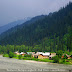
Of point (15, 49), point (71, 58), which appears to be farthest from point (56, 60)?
point (15, 49)

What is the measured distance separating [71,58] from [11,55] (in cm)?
5647

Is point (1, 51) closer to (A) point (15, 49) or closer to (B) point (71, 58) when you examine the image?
(A) point (15, 49)

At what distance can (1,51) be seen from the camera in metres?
172

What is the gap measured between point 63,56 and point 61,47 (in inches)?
1952

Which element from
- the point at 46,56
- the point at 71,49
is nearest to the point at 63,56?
the point at 46,56

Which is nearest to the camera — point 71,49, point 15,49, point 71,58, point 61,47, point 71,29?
point 71,58

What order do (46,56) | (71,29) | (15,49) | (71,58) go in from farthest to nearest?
1. (71,29)
2. (15,49)
3. (46,56)
4. (71,58)

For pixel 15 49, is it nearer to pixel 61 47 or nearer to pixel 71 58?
pixel 61 47

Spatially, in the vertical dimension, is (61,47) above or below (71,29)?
below

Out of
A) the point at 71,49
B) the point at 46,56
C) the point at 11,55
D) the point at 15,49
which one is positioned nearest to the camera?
the point at 46,56

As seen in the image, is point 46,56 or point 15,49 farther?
point 15,49

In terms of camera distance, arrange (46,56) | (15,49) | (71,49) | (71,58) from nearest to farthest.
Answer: (71,58) < (46,56) < (71,49) < (15,49)

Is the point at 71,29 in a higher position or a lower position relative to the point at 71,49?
higher

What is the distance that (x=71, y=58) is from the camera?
8225cm
